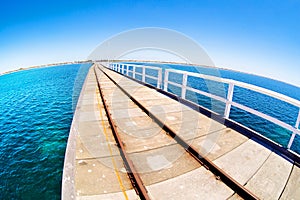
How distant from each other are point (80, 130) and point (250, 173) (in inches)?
176

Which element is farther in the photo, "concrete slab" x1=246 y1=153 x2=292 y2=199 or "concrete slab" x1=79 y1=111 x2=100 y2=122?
"concrete slab" x1=79 y1=111 x2=100 y2=122

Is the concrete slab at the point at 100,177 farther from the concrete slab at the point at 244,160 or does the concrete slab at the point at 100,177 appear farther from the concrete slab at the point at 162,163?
the concrete slab at the point at 244,160

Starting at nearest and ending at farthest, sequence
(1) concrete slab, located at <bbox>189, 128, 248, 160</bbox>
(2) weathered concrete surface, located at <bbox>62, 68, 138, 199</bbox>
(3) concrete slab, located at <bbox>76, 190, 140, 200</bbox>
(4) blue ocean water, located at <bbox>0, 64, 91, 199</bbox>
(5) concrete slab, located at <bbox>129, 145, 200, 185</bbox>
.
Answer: (3) concrete slab, located at <bbox>76, 190, 140, 200</bbox>
(2) weathered concrete surface, located at <bbox>62, 68, 138, 199</bbox>
(5) concrete slab, located at <bbox>129, 145, 200, 185</bbox>
(1) concrete slab, located at <bbox>189, 128, 248, 160</bbox>
(4) blue ocean water, located at <bbox>0, 64, 91, 199</bbox>

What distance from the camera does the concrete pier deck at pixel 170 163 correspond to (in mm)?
2578

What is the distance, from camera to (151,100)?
7914 millimetres

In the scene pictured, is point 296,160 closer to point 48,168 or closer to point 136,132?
point 136,132

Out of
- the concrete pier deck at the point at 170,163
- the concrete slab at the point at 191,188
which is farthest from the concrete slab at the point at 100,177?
the concrete slab at the point at 191,188

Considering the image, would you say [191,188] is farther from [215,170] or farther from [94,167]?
[94,167]

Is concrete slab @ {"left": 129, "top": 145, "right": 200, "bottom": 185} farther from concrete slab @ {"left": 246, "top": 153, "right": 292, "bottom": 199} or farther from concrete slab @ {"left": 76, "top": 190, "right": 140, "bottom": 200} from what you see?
concrete slab @ {"left": 246, "top": 153, "right": 292, "bottom": 199}

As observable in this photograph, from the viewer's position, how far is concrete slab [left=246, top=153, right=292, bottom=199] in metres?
2.56

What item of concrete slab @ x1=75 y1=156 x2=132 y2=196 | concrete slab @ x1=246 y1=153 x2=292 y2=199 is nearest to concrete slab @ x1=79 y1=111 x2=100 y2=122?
concrete slab @ x1=75 y1=156 x2=132 y2=196

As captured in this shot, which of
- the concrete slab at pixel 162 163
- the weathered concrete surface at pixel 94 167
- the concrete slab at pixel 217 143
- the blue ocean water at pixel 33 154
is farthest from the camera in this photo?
the blue ocean water at pixel 33 154

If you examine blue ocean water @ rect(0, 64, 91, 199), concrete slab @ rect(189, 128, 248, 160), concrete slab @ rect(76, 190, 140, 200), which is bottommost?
blue ocean water @ rect(0, 64, 91, 199)

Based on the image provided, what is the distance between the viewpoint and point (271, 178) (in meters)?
2.87
